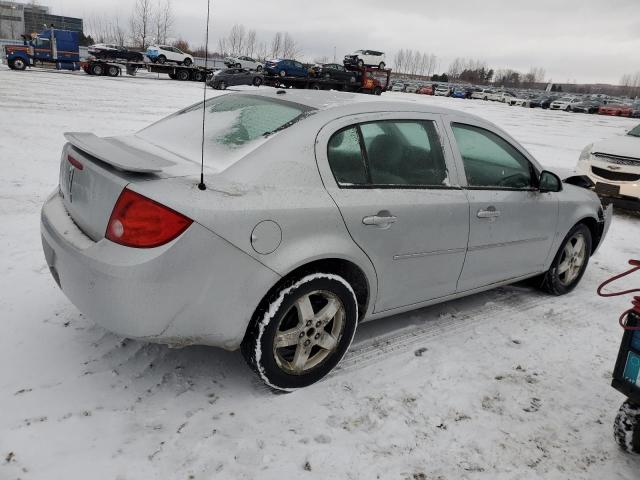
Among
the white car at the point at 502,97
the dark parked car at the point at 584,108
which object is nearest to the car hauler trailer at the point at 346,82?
the white car at the point at 502,97

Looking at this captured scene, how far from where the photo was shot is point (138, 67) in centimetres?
3503

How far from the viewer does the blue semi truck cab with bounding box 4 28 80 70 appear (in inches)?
1118

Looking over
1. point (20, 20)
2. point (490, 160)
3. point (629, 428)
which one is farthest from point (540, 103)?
point (20, 20)

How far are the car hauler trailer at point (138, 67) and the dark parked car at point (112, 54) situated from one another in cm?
51

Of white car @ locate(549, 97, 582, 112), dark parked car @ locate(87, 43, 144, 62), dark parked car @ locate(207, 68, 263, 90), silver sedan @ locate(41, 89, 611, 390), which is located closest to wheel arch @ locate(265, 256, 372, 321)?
silver sedan @ locate(41, 89, 611, 390)

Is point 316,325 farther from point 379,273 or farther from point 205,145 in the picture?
point 205,145

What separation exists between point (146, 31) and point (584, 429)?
68.8 m

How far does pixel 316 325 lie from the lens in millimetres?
2758

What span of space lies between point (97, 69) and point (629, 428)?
34.9 metres

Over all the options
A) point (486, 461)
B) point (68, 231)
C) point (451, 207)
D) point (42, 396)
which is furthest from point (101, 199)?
point (486, 461)

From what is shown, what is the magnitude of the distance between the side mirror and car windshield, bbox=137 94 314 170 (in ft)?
6.75

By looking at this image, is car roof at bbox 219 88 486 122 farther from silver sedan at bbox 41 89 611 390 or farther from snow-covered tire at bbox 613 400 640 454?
snow-covered tire at bbox 613 400 640 454

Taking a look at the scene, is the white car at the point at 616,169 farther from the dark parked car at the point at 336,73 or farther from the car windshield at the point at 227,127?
the dark parked car at the point at 336,73

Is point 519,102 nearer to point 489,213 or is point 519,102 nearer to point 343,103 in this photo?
point 489,213
